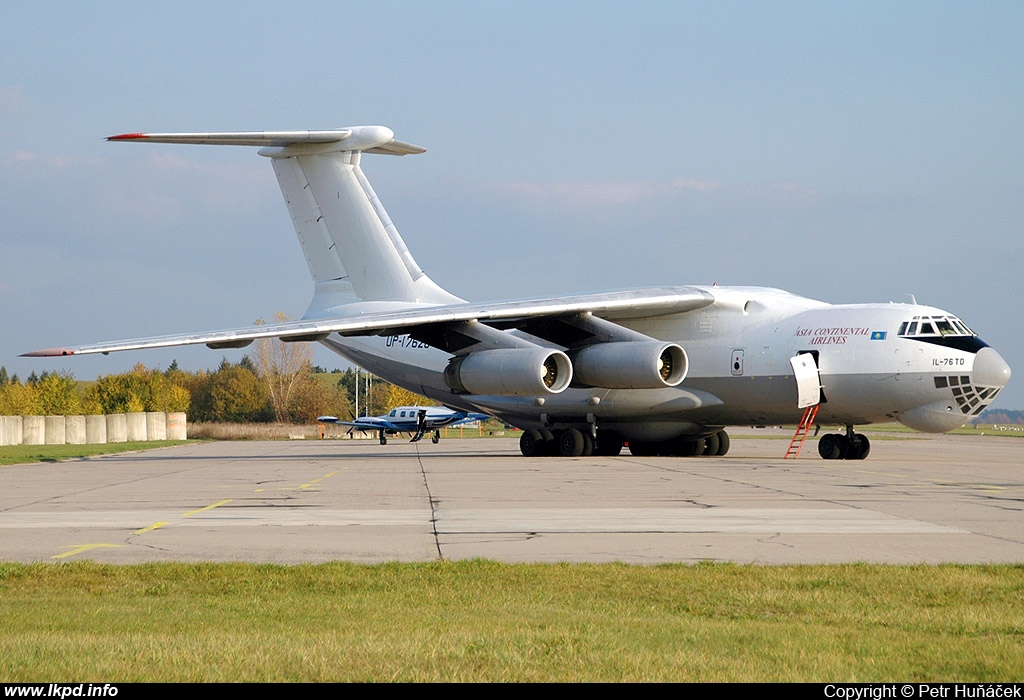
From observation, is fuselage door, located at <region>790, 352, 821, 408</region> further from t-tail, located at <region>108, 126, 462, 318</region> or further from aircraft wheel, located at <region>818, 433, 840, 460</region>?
t-tail, located at <region>108, 126, 462, 318</region>

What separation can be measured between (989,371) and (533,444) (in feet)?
34.8

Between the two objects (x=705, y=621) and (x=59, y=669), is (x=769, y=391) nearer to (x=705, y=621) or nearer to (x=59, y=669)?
(x=705, y=621)

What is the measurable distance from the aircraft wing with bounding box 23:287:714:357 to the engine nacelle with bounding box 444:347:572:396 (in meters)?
0.84

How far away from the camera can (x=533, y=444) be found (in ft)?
92.5

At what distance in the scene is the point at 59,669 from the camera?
474cm

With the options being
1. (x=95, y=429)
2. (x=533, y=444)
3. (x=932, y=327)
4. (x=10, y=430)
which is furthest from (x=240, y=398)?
(x=932, y=327)

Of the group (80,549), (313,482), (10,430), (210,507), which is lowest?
(10,430)

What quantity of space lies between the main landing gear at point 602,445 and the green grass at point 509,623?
763 inches

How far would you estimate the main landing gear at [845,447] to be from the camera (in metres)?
24.8

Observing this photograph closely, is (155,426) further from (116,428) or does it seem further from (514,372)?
(514,372)

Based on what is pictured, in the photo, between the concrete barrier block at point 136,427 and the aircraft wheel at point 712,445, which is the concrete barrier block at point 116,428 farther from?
the aircraft wheel at point 712,445

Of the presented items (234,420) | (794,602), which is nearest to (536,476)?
(794,602)

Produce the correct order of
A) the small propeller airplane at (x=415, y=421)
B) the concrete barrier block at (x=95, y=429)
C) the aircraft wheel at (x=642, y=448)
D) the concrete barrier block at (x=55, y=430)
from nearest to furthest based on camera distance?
the aircraft wheel at (x=642, y=448) → the concrete barrier block at (x=55, y=430) → the small propeller airplane at (x=415, y=421) → the concrete barrier block at (x=95, y=429)

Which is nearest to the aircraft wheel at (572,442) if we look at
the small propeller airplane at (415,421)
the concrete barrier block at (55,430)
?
the small propeller airplane at (415,421)
